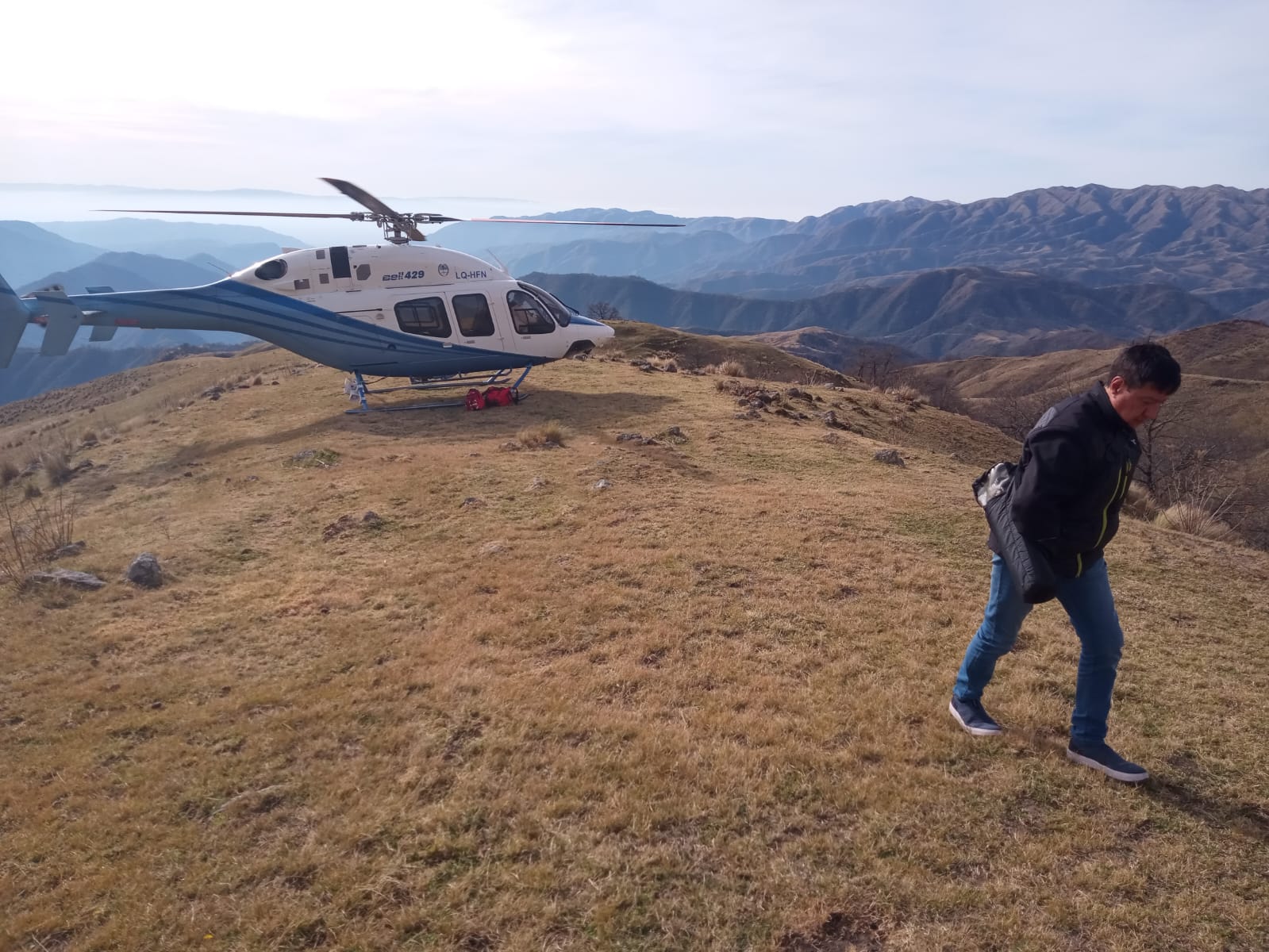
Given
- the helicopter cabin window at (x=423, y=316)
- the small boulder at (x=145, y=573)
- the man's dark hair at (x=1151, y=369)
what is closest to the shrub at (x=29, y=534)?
the small boulder at (x=145, y=573)

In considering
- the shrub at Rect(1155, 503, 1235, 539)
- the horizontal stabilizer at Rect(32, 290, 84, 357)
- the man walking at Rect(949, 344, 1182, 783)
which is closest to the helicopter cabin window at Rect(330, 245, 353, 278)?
the horizontal stabilizer at Rect(32, 290, 84, 357)

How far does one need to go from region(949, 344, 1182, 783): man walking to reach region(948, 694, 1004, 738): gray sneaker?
76 centimetres

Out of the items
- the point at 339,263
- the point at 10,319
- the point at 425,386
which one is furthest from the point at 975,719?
the point at 10,319

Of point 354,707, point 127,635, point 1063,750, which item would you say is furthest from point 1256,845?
point 127,635

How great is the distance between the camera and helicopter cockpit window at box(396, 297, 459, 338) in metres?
18.0

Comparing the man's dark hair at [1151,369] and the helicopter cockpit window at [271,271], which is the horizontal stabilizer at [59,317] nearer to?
the helicopter cockpit window at [271,271]

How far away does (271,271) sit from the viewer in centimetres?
1762

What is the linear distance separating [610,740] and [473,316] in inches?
587

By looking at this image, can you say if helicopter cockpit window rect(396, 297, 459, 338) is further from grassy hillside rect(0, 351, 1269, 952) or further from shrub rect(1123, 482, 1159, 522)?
shrub rect(1123, 482, 1159, 522)

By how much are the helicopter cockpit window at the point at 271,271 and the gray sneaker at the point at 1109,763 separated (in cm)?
1917

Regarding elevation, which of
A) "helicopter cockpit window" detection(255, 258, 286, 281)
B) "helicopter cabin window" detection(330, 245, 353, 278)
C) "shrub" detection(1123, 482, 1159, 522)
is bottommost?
"shrub" detection(1123, 482, 1159, 522)

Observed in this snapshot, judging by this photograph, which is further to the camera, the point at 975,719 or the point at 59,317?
the point at 59,317

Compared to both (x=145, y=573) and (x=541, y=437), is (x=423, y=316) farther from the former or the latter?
(x=145, y=573)

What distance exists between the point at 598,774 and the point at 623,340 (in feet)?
109
